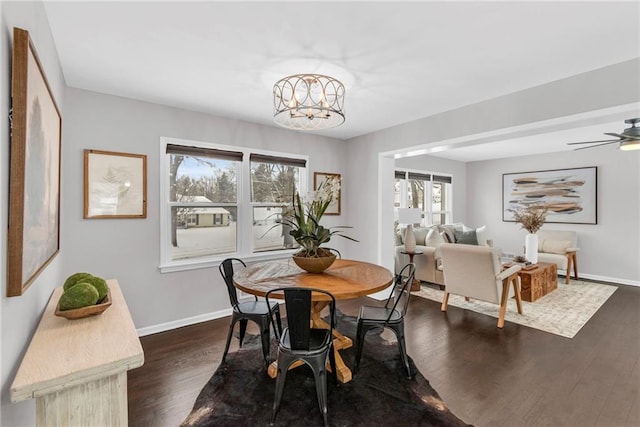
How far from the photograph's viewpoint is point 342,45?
2.13 m

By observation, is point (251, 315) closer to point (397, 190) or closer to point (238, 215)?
point (238, 215)

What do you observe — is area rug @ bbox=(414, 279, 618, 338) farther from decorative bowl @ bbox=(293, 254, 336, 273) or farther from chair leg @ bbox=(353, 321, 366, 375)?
decorative bowl @ bbox=(293, 254, 336, 273)

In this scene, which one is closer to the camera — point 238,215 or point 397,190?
point 238,215

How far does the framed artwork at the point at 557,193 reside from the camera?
5.75 m

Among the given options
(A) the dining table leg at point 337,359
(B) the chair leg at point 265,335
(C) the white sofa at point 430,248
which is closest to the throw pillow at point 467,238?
(C) the white sofa at point 430,248

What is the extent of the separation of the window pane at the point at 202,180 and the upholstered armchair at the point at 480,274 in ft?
9.23

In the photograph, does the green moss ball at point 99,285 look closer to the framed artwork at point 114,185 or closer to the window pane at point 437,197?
the framed artwork at point 114,185

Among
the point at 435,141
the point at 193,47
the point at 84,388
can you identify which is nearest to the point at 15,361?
the point at 84,388

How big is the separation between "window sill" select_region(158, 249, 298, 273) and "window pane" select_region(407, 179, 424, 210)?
126 inches

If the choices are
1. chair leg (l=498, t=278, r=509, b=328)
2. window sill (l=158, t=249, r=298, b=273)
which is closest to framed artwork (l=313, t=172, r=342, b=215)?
window sill (l=158, t=249, r=298, b=273)

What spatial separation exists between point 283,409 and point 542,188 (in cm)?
677

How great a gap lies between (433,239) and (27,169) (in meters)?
5.37

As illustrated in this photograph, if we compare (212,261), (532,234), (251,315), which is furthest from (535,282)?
(212,261)

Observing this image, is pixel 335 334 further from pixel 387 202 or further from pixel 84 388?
pixel 387 202
